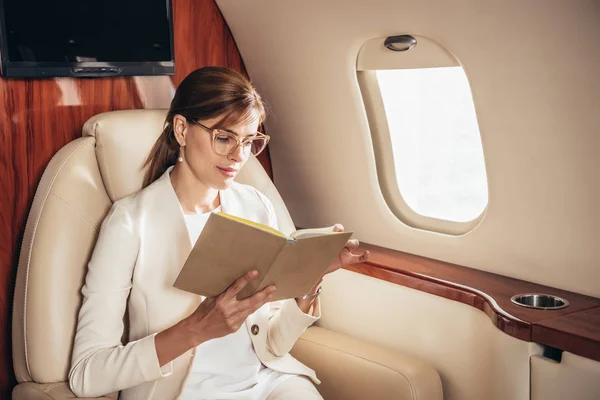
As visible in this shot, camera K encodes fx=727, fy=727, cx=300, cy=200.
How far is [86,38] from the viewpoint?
2.21 metres

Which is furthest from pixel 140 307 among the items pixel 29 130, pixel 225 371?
pixel 29 130

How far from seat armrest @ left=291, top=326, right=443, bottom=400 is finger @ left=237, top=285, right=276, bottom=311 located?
58 centimetres

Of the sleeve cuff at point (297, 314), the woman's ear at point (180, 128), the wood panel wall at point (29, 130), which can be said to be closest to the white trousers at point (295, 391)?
the sleeve cuff at point (297, 314)

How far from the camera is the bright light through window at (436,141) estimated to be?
2424mm

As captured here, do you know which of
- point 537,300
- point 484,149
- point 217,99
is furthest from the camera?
point 484,149

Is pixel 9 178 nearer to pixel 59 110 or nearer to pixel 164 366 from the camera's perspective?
pixel 59 110

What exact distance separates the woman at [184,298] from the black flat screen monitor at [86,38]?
1.42 ft

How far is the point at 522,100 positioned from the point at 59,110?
1.34 meters

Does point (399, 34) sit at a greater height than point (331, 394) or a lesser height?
greater

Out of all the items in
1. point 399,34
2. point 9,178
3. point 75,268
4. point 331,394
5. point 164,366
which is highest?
point 399,34

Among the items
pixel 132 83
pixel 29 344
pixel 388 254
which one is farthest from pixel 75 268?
pixel 388 254

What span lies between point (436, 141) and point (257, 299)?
1.18m

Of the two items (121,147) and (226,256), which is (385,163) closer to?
(121,147)

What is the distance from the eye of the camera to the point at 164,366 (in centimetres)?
174
